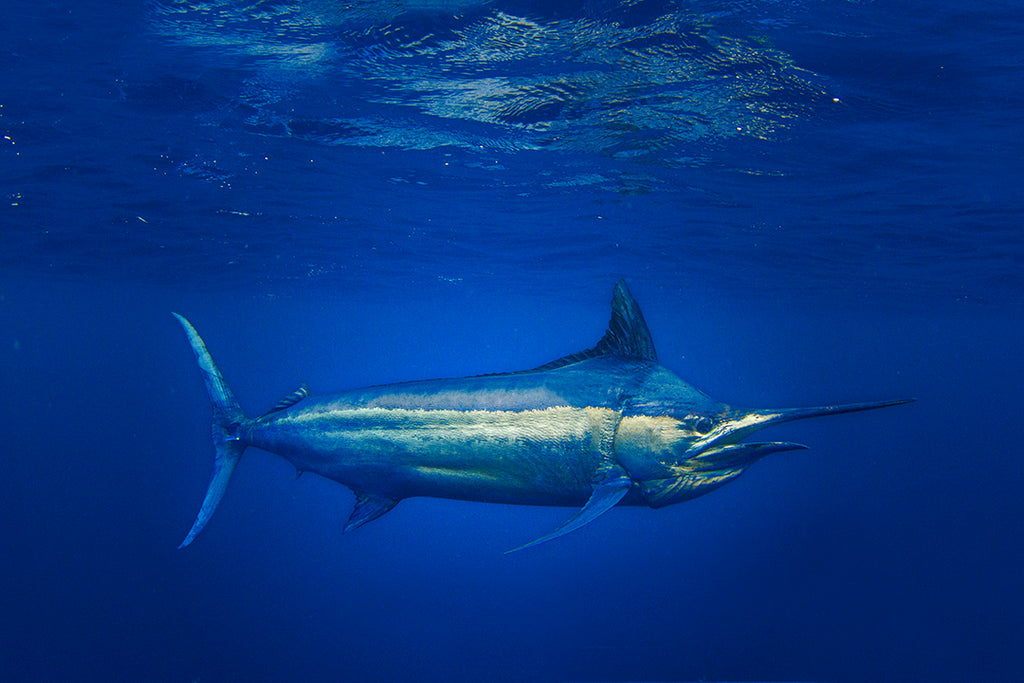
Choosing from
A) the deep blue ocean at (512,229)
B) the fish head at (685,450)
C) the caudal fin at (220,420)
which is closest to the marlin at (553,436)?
the fish head at (685,450)

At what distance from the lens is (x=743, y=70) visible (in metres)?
8.65

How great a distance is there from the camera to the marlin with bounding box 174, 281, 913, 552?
10.3ft

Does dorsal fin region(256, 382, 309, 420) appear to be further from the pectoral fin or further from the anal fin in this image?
the pectoral fin

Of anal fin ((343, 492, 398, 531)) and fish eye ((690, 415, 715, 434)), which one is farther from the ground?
fish eye ((690, 415, 715, 434))

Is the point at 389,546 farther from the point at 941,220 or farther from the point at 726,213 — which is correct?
the point at 941,220

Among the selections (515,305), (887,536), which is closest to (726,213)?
(887,536)

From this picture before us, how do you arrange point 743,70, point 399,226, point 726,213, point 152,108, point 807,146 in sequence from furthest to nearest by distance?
point 399,226 → point 726,213 → point 807,146 → point 152,108 → point 743,70

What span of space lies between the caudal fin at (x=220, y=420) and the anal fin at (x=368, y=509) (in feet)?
4.36

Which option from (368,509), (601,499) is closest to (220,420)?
(368,509)

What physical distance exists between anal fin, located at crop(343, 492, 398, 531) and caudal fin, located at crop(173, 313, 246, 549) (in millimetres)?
1329

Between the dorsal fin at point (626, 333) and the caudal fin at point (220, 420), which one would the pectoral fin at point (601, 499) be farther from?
the caudal fin at point (220, 420)

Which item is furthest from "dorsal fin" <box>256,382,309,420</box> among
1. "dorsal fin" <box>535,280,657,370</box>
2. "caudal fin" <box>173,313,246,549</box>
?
"dorsal fin" <box>535,280,657,370</box>

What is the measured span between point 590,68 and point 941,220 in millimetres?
12403

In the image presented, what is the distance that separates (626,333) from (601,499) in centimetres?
113
